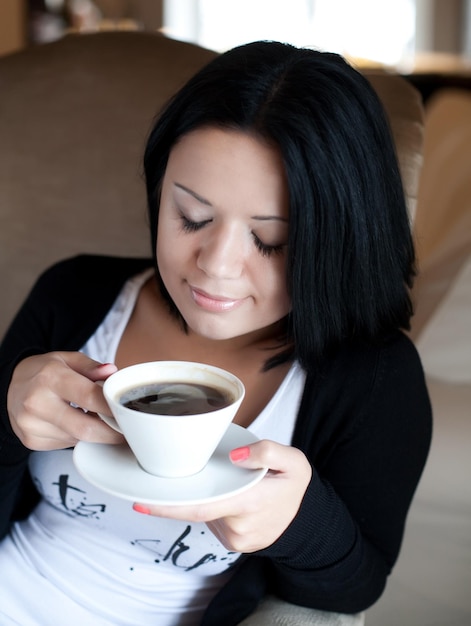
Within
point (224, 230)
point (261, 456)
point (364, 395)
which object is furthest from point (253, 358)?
point (261, 456)

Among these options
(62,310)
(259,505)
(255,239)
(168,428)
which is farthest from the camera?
(62,310)

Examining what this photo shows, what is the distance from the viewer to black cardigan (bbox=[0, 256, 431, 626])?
2.88ft

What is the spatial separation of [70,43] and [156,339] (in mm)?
639

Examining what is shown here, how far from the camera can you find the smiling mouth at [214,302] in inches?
33.1

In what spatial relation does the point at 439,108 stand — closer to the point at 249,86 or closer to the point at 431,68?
the point at 249,86

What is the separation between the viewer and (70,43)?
4.61ft

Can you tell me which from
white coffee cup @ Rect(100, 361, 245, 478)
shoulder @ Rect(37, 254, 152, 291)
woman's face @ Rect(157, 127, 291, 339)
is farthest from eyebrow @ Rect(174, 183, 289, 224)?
shoulder @ Rect(37, 254, 152, 291)

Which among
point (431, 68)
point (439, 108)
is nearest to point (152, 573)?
point (439, 108)

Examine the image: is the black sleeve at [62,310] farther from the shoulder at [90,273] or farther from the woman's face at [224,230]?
the woman's face at [224,230]

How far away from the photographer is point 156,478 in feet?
2.14

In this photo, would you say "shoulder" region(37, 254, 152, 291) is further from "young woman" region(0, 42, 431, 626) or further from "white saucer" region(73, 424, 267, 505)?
"white saucer" region(73, 424, 267, 505)

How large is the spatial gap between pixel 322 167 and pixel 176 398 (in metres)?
0.28

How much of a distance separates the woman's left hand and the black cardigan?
10cm

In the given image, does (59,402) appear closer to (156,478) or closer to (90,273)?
(156,478)
